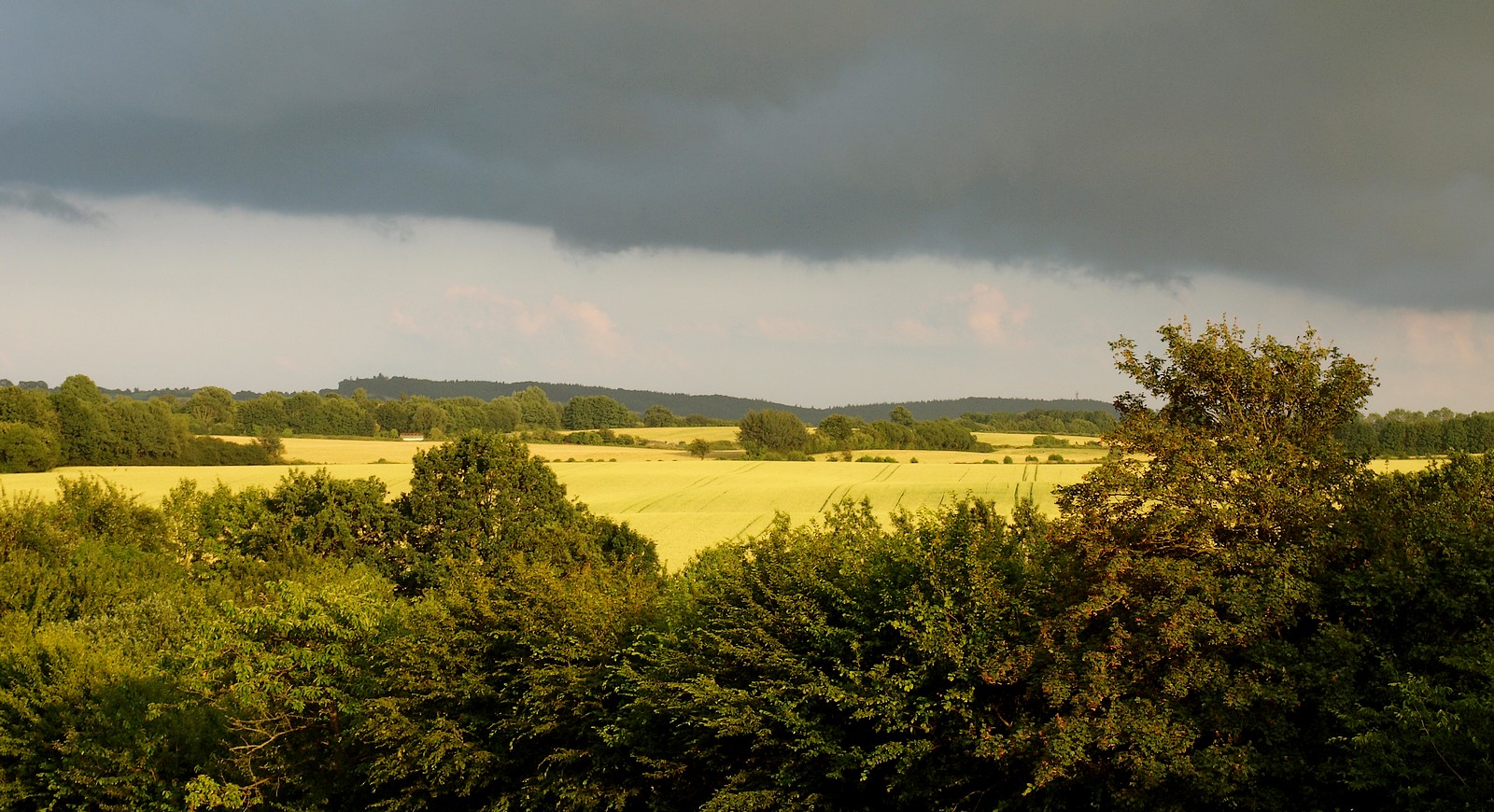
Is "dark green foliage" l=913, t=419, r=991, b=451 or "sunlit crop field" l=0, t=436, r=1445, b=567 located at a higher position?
"dark green foliage" l=913, t=419, r=991, b=451

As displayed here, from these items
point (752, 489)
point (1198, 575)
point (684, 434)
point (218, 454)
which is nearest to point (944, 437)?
point (684, 434)

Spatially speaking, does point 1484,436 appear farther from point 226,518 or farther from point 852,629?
point 226,518

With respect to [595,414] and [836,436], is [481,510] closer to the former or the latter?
[836,436]

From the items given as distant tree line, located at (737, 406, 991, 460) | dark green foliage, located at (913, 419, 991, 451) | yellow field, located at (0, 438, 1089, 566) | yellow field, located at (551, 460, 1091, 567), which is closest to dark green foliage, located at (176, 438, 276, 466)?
yellow field, located at (0, 438, 1089, 566)

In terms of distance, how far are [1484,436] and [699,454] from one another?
76.5 meters

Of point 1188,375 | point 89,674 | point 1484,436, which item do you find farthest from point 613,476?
point 1188,375

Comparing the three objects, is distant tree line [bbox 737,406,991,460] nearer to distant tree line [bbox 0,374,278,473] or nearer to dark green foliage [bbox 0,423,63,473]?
distant tree line [bbox 0,374,278,473]

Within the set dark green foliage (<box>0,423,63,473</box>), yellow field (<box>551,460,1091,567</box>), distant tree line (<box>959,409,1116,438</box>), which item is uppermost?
distant tree line (<box>959,409,1116,438</box>)

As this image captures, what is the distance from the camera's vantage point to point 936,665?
61.3ft

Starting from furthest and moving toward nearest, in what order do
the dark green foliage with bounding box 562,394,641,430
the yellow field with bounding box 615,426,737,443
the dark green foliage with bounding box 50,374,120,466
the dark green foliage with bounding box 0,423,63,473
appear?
the dark green foliage with bounding box 562,394,641,430 → the yellow field with bounding box 615,426,737,443 → the dark green foliage with bounding box 50,374,120,466 → the dark green foliage with bounding box 0,423,63,473

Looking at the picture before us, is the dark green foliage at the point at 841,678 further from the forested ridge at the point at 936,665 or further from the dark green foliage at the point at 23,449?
the dark green foliage at the point at 23,449

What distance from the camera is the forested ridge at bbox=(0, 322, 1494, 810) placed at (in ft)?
49.7

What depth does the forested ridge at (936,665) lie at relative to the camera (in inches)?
596

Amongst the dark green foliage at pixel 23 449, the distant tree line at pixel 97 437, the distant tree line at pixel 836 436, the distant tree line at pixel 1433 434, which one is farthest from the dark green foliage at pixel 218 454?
the distant tree line at pixel 1433 434
